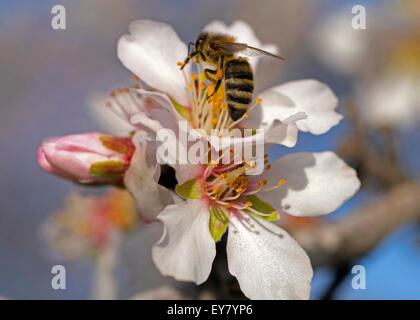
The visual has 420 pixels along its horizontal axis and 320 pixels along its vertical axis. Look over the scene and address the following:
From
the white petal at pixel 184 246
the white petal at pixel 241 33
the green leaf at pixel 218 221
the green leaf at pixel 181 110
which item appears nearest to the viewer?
the white petal at pixel 184 246

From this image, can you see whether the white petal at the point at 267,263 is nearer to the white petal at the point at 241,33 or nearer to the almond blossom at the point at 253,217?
the almond blossom at the point at 253,217

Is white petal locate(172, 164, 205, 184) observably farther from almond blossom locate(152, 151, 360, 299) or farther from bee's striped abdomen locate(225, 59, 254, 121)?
bee's striped abdomen locate(225, 59, 254, 121)

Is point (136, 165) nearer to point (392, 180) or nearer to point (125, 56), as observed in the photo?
point (125, 56)

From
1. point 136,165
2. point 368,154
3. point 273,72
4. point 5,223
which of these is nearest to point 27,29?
point 5,223

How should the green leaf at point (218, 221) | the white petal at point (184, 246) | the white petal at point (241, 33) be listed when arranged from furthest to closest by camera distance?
1. the white petal at point (241, 33)
2. the green leaf at point (218, 221)
3. the white petal at point (184, 246)

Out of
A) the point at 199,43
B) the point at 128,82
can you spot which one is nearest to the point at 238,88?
the point at 199,43

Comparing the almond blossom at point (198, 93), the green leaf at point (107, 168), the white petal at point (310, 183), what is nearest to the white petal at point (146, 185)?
the green leaf at point (107, 168)
